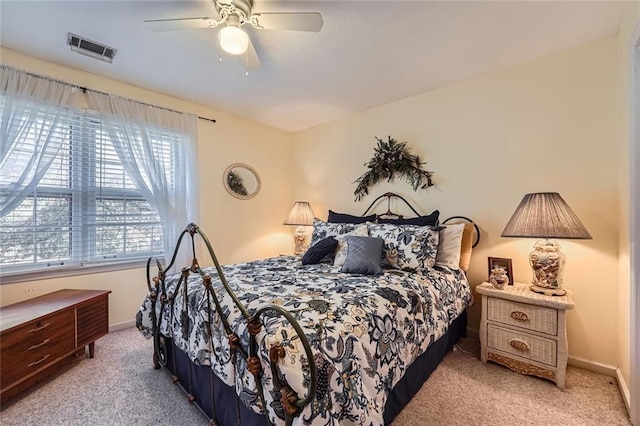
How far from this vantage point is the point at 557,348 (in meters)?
1.84

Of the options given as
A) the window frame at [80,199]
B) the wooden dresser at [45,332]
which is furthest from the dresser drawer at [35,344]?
the window frame at [80,199]

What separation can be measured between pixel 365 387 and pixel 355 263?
1081 mm

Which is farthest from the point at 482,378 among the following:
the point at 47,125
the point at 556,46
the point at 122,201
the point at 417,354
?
the point at 47,125

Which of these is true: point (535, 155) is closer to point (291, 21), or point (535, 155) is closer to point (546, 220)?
point (546, 220)

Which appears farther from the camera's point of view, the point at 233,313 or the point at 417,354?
the point at 417,354

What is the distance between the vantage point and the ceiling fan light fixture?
1.62m

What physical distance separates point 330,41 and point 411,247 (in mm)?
1761

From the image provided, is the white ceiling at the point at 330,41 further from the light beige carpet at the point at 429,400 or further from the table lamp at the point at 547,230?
the light beige carpet at the point at 429,400

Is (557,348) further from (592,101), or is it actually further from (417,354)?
(592,101)

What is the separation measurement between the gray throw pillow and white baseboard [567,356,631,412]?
1.66 meters

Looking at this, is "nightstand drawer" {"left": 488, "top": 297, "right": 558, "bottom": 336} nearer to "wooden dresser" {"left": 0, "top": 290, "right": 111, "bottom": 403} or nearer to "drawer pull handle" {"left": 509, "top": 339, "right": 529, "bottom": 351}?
"drawer pull handle" {"left": 509, "top": 339, "right": 529, "bottom": 351}

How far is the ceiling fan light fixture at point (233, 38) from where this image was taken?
5.31 feet

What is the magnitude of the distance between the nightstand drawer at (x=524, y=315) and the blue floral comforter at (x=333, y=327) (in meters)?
0.24

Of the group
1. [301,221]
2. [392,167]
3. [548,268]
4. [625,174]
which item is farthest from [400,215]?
[625,174]
